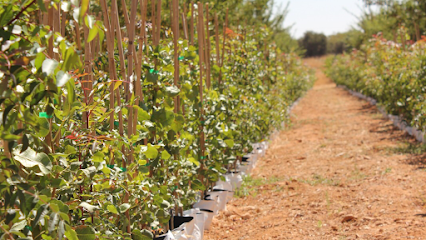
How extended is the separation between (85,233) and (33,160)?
1.17 feet

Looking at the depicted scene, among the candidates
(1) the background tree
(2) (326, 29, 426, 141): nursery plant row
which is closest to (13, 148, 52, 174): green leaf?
(2) (326, 29, 426, 141): nursery plant row

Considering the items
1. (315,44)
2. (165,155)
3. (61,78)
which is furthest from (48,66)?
(315,44)

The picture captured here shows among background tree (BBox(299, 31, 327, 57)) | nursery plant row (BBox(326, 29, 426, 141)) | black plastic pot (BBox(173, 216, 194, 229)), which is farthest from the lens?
background tree (BBox(299, 31, 327, 57))

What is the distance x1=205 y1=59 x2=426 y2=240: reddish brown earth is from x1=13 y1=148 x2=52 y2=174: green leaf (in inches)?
89.8

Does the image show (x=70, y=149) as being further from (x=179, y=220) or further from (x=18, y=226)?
(x=179, y=220)

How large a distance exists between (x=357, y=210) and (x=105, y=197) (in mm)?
2638

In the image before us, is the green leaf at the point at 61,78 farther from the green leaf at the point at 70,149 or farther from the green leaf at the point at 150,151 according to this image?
the green leaf at the point at 150,151

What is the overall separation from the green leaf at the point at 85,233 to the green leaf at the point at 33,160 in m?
0.31

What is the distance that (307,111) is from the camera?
12625mm

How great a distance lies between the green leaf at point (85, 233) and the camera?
1.39m

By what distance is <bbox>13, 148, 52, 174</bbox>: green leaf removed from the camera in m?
1.14

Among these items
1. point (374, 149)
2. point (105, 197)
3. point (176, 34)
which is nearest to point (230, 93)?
point (176, 34)

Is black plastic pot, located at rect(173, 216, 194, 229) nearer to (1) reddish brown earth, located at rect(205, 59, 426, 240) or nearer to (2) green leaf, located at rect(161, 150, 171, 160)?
(1) reddish brown earth, located at rect(205, 59, 426, 240)

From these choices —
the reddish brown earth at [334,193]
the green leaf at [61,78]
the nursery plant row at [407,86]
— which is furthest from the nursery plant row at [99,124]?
the nursery plant row at [407,86]
